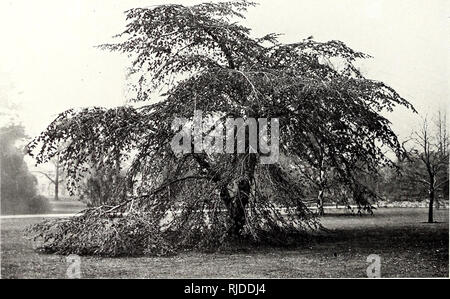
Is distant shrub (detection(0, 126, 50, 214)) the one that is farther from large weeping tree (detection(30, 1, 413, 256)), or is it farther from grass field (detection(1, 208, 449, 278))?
grass field (detection(1, 208, 449, 278))

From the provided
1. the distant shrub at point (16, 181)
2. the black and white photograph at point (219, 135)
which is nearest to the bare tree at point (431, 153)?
the black and white photograph at point (219, 135)

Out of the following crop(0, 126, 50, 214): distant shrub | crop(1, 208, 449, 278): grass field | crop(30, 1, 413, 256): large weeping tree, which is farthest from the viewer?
crop(0, 126, 50, 214): distant shrub

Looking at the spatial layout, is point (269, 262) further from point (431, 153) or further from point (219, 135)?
point (431, 153)

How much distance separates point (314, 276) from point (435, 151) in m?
7.28

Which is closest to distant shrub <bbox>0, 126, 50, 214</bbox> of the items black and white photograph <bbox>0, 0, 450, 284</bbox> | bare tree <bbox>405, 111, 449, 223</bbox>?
black and white photograph <bbox>0, 0, 450, 284</bbox>

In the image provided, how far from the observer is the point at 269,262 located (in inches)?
309

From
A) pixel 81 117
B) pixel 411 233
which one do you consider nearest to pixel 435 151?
pixel 411 233

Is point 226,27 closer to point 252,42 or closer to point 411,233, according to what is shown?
point 252,42

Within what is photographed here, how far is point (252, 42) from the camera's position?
32.1 ft

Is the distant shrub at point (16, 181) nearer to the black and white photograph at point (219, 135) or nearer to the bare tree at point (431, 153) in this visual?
the black and white photograph at point (219, 135)

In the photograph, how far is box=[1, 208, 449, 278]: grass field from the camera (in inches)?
274

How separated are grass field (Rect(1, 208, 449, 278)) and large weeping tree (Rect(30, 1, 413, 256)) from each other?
75 cm

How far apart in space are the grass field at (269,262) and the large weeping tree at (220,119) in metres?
0.75

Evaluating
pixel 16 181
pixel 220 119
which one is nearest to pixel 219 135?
pixel 220 119
